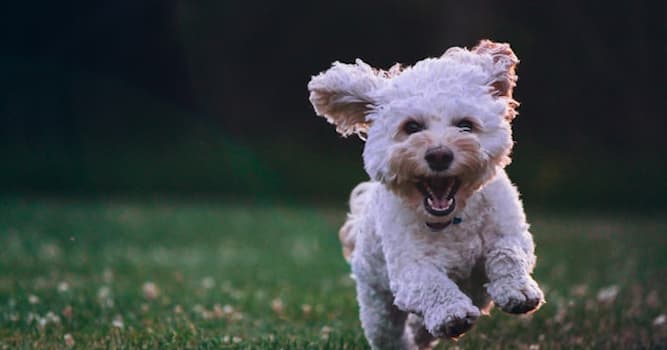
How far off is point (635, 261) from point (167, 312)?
6.29m

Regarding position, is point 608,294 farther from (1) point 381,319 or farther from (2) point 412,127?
(2) point 412,127

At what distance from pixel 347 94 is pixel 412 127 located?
1.63ft

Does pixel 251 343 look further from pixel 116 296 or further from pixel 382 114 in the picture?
pixel 116 296

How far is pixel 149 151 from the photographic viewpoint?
21.8 metres

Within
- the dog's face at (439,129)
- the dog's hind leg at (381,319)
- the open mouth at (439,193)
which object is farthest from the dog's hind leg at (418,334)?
the open mouth at (439,193)

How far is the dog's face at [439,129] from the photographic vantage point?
4.06 metres

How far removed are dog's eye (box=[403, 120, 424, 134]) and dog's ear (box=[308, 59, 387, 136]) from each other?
1.05ft

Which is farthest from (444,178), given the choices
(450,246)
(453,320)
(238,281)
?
(238,281)

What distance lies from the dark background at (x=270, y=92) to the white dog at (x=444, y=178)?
15.0 m

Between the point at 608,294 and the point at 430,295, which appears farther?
the point at 608,294

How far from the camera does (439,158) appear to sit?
4.00 meters

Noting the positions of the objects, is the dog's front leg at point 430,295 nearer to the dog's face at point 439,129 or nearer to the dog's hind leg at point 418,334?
the dog's face at point 439,129

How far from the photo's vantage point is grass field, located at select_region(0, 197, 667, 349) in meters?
5.92

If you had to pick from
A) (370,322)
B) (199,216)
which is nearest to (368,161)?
(370,322)
